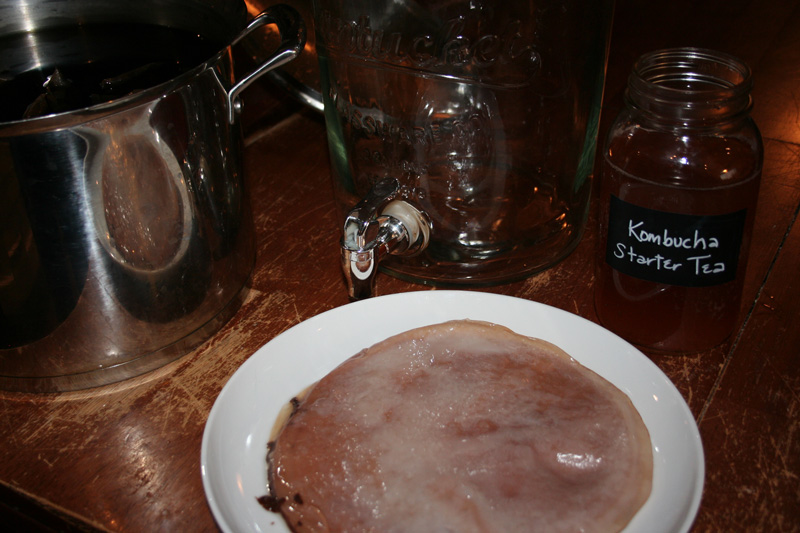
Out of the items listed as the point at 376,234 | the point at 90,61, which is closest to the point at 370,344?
the point at 376,234

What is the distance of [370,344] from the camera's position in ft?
1.68

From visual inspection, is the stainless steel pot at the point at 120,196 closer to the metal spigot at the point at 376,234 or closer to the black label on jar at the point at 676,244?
the metal spigot at the point at 376,234

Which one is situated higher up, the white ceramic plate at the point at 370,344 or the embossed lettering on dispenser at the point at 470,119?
the embossed lettering on dispenser at the point at 470,119

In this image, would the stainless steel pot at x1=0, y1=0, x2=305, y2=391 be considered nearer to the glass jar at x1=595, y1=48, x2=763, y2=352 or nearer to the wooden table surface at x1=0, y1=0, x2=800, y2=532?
the wooden table surface at x1=0, y1=0, x2=800, y2=532

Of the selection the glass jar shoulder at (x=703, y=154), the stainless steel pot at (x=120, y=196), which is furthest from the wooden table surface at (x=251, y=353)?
the glass jar shoulder at (x=703, y=154)

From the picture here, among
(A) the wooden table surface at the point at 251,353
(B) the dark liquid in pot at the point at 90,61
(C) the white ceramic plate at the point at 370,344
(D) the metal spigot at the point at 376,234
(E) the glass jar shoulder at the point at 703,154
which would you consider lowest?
(A) the wooden table surface at the point at 251,353

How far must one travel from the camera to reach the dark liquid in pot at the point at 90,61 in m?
0.52

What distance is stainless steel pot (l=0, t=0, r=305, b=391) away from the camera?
1.45 ft

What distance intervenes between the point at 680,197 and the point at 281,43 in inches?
11.6

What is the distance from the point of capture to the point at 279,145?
84 centimetres

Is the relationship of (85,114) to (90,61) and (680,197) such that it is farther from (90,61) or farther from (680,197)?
(680,197)

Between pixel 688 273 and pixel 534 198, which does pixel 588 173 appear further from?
pixel 688 273

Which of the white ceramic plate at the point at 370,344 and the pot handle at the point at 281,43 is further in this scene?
the pot handle at the point at 281,43

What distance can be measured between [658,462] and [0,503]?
0.44 metres
